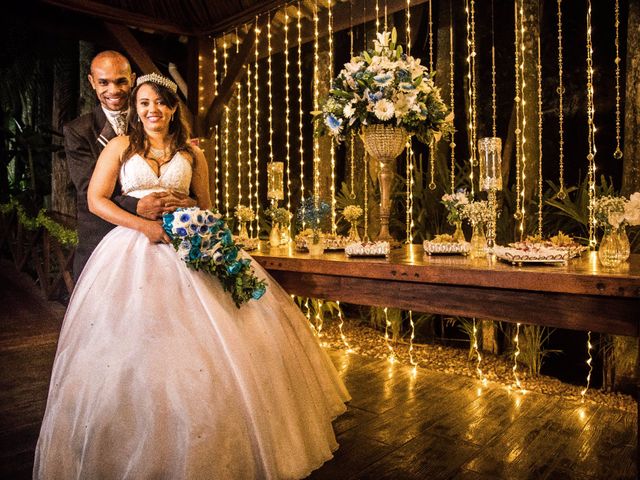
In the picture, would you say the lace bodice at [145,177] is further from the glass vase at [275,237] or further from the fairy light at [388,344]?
the fairy light at [388,344]

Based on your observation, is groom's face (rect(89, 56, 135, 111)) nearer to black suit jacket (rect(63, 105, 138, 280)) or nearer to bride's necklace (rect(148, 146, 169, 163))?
black suit jacket (rect(63, 105, 138, 280))

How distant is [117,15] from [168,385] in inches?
130

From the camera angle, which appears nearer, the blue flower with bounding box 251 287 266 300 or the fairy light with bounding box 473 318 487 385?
the blue flower with bounding box 251 287 266 300

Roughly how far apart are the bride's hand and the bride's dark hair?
Result: 0.34m

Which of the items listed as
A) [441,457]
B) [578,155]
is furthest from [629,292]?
[578,155]

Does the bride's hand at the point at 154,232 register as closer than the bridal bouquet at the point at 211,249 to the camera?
No

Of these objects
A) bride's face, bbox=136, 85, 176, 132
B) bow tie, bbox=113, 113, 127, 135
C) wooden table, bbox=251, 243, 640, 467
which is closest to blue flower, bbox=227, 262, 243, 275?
wooden table, bbox=251, 243, 640, 467

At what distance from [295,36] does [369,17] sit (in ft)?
2.69

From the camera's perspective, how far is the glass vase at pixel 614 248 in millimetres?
2080

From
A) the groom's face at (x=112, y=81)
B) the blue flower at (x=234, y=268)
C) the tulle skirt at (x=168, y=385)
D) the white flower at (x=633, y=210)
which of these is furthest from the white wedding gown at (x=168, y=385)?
the white flower at (x=633, y=210)

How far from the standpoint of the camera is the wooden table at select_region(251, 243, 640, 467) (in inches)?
71.7

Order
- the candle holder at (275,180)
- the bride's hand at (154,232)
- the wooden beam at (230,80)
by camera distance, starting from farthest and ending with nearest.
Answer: the wooden beam at (230,80), the candle holder at (275,180), the bride's hand at (154,232)

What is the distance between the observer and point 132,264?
211 centimetres

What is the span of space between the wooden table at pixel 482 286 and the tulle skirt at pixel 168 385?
20.3 inches
